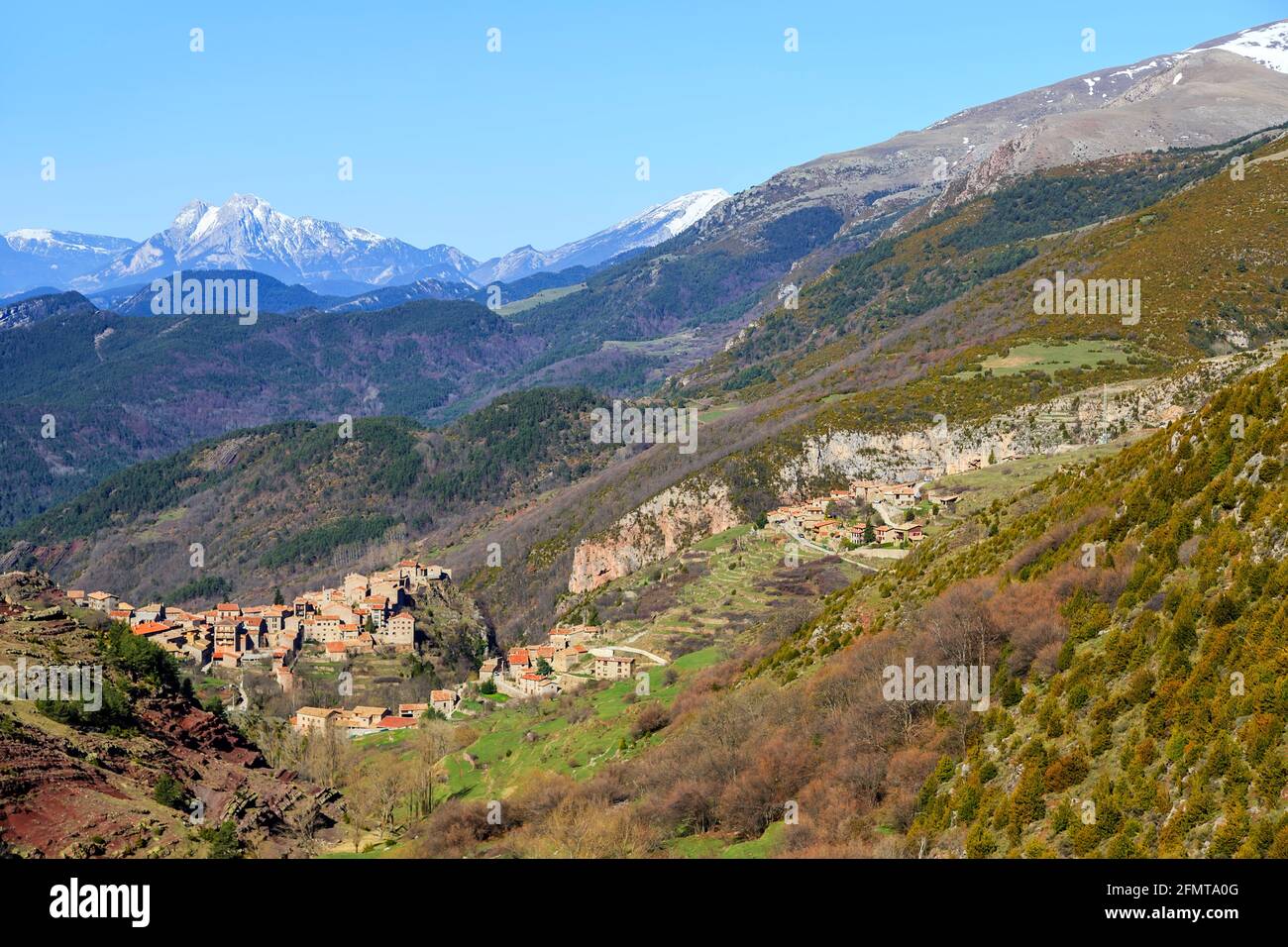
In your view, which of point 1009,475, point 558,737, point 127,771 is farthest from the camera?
point 1009,475

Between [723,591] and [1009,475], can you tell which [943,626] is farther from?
[1009,475]

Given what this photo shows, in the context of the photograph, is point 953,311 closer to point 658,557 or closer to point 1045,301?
point 1045,301

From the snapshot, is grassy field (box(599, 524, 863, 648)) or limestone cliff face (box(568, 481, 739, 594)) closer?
grassy field (box(599, 524, 863, 648))

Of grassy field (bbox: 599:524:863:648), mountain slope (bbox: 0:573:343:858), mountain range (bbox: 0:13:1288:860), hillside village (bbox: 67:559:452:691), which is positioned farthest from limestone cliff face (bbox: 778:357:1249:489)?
mountain slope (bbox: 0:573:343:858)

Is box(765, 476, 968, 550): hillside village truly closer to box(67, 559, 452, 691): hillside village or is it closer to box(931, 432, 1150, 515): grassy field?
box(931, 432, 1150, 515): grassy field

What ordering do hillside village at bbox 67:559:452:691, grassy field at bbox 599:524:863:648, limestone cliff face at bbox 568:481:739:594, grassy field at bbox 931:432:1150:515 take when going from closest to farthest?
grassy field at bbox 931:432:1150:515
grassy field at bbox 599:524:863:648
hillside village at bbox 67:559:452:691
limestone cliff face at bbox 568:481:739:594

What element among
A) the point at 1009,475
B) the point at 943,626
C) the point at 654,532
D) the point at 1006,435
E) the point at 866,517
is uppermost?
the point at 1006,435

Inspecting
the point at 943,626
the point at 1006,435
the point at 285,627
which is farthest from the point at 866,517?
the point at 943,626

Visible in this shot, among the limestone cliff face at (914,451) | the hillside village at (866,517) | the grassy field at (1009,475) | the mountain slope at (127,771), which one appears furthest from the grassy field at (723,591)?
the mountain slope at (127,771)
